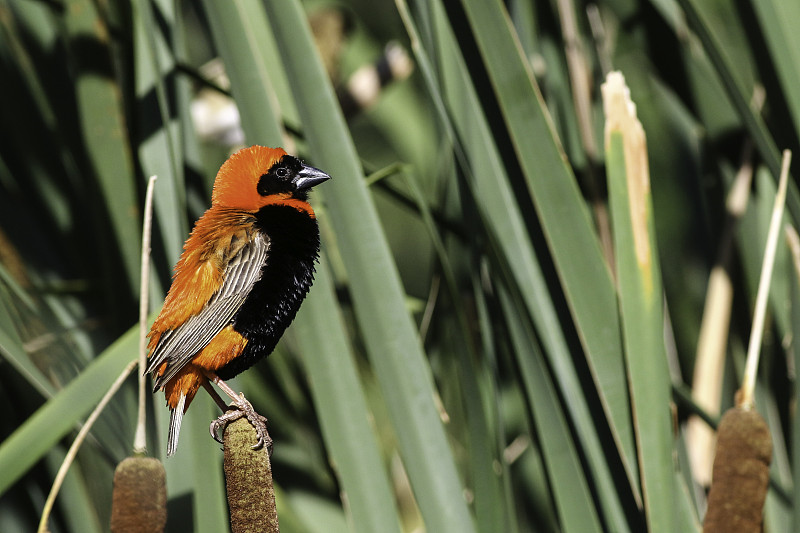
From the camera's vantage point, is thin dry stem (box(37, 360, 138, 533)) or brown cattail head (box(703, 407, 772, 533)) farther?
brown cattail head (box(703, 407, 772, 533))

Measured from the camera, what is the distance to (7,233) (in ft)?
4.46

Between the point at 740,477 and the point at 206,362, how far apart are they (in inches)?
22.4

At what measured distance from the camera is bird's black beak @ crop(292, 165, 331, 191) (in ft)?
3.28

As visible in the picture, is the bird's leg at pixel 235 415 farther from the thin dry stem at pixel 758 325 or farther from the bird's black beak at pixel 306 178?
the thin dry stem at pixel 758 325

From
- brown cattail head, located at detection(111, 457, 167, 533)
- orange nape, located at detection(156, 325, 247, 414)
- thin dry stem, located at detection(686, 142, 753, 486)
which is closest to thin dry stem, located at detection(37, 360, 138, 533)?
brown cattail head, located at detection(111, 457, 167, 533)

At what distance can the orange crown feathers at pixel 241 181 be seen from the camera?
98 cm

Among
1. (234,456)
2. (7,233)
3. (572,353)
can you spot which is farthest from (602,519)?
(7,233)

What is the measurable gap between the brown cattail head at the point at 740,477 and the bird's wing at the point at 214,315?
52 centimetres

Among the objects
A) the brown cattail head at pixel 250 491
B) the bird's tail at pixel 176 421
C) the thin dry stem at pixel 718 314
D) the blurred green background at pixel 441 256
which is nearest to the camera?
the brown cattail head at pixel 250 491

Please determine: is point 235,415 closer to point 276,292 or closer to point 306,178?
point 276,292

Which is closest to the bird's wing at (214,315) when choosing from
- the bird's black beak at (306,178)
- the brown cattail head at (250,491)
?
the bird's black beak at (306,178)

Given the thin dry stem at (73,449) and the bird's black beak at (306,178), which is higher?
the bird's black beak at (306,178)

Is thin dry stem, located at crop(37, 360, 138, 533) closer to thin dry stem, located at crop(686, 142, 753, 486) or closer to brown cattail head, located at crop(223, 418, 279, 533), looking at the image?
brown cattail head, located at crop(223, 418, 279, 533)

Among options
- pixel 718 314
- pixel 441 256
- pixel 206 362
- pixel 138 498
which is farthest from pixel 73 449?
pixel 718 314
